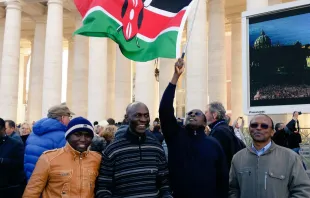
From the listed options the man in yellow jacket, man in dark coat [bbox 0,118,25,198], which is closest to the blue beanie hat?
the man in yellow jacket

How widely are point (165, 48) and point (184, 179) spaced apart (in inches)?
145

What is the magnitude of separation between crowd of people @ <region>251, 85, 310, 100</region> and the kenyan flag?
7568mm

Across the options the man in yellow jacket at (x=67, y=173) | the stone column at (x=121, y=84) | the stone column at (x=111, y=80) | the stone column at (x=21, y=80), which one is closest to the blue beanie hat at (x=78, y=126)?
the man in yellow jacket at (x=67, y=173)

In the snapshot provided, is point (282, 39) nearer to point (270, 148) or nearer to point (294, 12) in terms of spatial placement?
point (294, 12)

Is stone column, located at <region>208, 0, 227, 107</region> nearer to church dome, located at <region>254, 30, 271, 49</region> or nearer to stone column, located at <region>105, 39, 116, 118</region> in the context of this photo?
stone column, located at <region>105, 39, 116, 118</region>

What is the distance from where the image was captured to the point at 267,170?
5.50 metres

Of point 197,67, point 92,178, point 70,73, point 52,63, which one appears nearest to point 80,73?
point 52,63

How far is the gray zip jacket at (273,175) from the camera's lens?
5422mm

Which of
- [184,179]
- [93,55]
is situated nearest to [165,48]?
[184,179]

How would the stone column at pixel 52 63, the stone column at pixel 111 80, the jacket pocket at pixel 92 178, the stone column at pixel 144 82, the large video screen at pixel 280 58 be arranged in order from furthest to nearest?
the stone column at pixel 111 80 → the stone column at pixel 52 63 → the stone column at pixel 144 82 → the large video screen at pixel 280 58 → the jacket pocket at pixel 92 178

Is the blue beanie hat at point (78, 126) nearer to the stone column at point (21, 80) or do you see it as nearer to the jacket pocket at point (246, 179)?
the jacket pocket at point (246, 179)

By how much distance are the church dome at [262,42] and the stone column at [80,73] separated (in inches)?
1054

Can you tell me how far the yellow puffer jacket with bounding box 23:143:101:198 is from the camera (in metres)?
5.54

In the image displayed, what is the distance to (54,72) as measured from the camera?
34.8 meters
